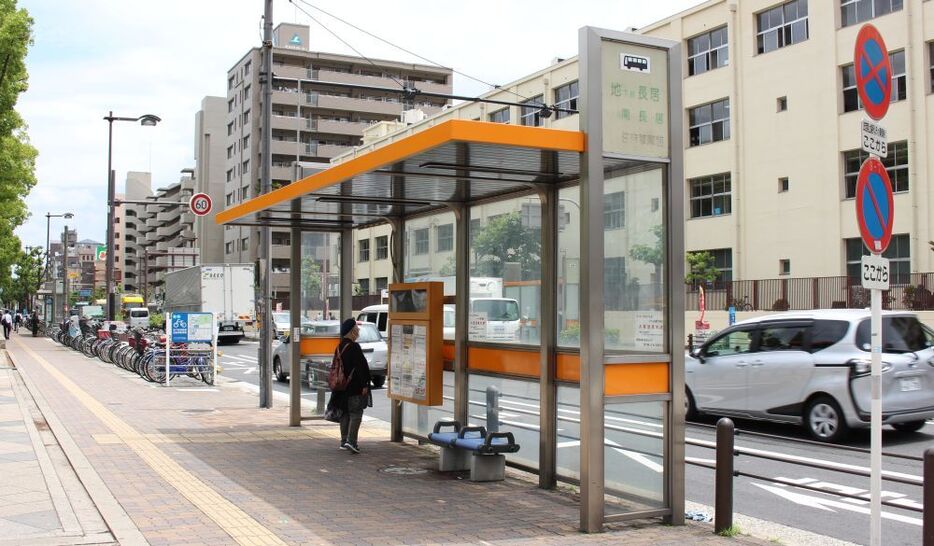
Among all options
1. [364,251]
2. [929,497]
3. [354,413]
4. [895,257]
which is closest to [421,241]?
[354,413]

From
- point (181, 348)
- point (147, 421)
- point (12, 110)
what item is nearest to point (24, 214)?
point (12, 110)

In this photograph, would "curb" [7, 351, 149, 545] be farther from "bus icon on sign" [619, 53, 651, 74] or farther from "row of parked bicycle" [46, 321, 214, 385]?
"row of parked bicycle" [46, 321, 214, 385]

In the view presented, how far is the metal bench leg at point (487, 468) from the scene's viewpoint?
8.76m

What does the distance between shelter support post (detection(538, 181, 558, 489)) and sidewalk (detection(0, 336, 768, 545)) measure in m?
0.32

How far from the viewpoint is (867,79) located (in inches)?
219

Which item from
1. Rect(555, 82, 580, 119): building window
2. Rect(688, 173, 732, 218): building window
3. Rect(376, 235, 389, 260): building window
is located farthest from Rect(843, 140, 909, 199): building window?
Rect(376, 235, 389, 260): building window

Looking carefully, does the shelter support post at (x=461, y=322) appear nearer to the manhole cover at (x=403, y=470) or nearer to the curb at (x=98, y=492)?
the manhole cover at (x=403, y=470)

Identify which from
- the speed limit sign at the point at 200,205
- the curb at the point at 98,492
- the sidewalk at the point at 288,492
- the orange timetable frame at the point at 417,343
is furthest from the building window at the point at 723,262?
the curb at the point at 98,492

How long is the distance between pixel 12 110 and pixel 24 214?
578 inches

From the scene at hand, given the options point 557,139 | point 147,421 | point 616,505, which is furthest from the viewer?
point 147,421

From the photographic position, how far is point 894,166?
29.8 m

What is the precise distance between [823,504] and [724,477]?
2.27 m

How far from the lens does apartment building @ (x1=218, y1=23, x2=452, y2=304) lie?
8138 centimetres

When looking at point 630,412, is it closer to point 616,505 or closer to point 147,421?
point 616,505
